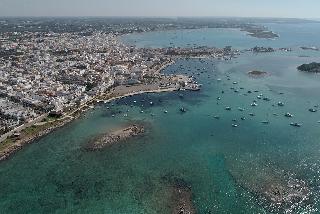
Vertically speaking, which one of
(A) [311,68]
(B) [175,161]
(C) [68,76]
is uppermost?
(C) [68,76]

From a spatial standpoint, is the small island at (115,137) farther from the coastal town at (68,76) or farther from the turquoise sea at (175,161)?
the coastal town at (68,76)

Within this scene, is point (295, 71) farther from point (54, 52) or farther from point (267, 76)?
point (54, 52)

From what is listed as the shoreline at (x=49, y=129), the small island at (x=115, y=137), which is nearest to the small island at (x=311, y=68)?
the shoreline at (x=49, y=129)

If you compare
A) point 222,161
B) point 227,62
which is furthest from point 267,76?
point 222,161

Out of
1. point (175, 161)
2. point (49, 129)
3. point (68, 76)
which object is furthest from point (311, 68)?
point (49, 129)

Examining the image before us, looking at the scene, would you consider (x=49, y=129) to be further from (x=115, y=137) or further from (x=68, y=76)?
(x=68, y=76)

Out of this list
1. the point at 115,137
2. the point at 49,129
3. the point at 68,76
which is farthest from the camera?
the point at 68,76

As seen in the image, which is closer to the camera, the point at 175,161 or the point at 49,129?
the point at 175,161
